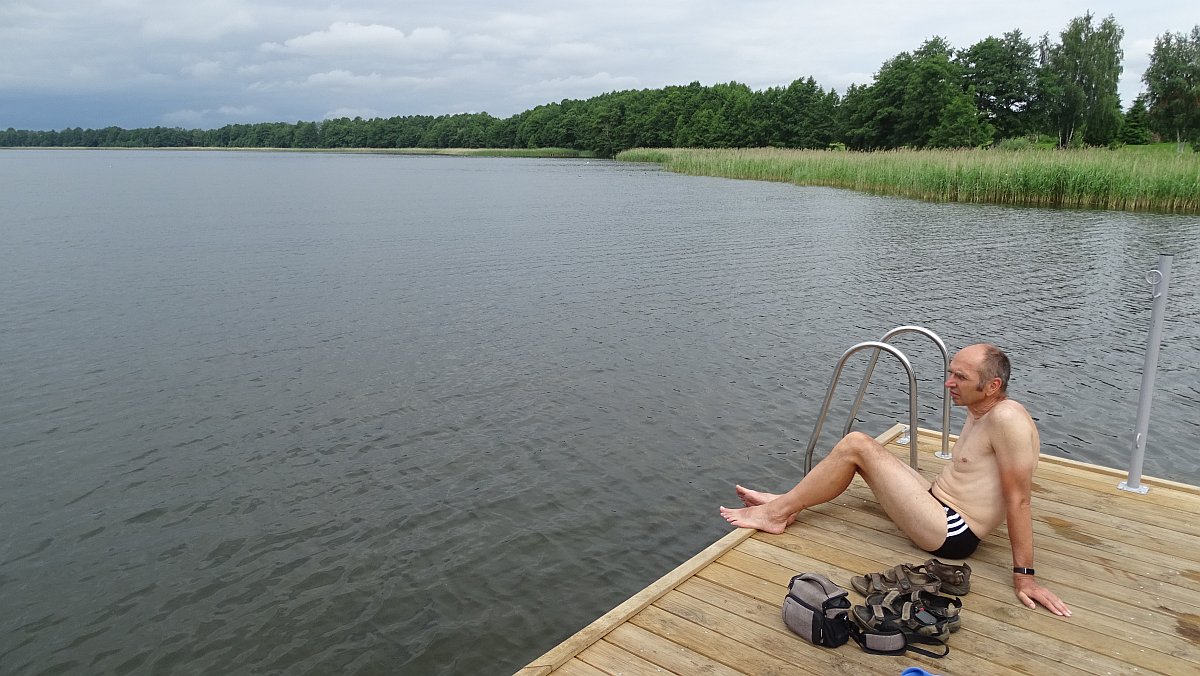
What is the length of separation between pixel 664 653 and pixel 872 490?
74.9 inches

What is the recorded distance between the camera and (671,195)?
127ft

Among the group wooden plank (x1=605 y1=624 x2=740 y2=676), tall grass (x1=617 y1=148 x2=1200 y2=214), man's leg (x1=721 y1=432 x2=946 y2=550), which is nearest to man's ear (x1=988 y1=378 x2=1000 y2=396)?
man's leg (x1=721 y1=432 x2=946 y2=550)

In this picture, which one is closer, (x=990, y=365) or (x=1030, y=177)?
(x=990, y=365)

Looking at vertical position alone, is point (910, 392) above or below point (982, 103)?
below

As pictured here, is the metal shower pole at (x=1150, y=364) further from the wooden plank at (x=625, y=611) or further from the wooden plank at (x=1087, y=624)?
the wooden plank at (x=625, y=611)

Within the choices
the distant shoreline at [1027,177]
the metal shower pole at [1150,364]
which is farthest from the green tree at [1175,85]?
the metal shower pole at [1150,364]

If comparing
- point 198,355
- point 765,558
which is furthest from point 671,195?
point 765,558

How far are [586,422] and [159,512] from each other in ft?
13.6

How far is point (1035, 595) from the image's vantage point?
3975 mm

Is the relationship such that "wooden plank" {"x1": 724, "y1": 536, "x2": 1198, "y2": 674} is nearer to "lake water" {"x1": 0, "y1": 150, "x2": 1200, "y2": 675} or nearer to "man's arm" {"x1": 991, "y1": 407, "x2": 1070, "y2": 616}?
"man's arm" {"x1": 991, "y1": 407, "x2": 1070, "y2": 616}

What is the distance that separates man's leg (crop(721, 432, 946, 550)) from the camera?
14.7 feet

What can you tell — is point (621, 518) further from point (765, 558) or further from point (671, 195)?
point (671, 195)

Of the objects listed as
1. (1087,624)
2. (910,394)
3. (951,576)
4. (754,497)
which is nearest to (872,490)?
(951,576)

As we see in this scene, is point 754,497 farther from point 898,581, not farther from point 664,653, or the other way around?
point 664,653
